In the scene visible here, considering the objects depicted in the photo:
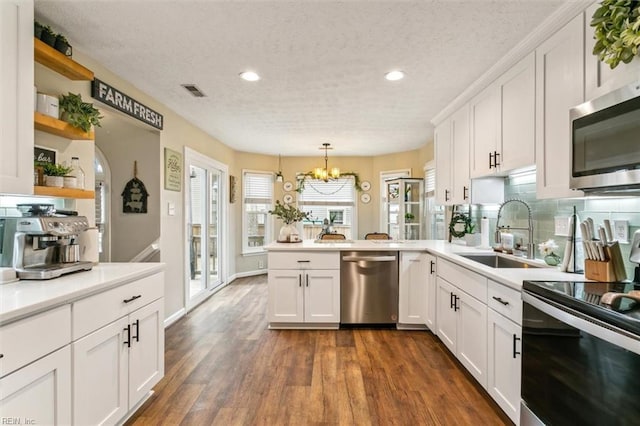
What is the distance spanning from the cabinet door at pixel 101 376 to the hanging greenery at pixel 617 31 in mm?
2717

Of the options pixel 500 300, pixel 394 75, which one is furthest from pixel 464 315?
pixel 394 75

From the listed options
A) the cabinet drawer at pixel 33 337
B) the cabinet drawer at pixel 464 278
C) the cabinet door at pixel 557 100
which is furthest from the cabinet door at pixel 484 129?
the cabinet drawer at pixel 33 337

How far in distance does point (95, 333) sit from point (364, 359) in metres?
2.05

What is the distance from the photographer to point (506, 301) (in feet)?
6.12

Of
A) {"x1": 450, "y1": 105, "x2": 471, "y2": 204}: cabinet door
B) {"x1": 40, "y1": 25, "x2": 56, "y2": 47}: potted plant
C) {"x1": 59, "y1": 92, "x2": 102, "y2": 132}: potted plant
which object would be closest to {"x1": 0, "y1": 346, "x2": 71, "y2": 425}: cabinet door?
{"x1": 59, "y1": 92, "x2": 102, "y2": 132}: potted plant

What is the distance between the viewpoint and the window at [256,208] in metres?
6.46

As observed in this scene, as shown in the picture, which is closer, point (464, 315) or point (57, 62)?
point (57, 62)

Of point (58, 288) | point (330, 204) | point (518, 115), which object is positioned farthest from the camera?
point (330, 204)

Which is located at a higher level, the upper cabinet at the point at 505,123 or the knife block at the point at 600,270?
the upper cabinet at the point at 505,123

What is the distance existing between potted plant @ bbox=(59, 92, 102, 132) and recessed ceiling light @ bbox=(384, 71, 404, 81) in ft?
7.32

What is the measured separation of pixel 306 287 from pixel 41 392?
241cm

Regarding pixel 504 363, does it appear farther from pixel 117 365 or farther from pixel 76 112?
pixel 76 112

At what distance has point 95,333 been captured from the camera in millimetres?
1621

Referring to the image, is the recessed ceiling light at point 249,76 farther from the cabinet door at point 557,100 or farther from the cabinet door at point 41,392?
the cabinet door at point 41,392
